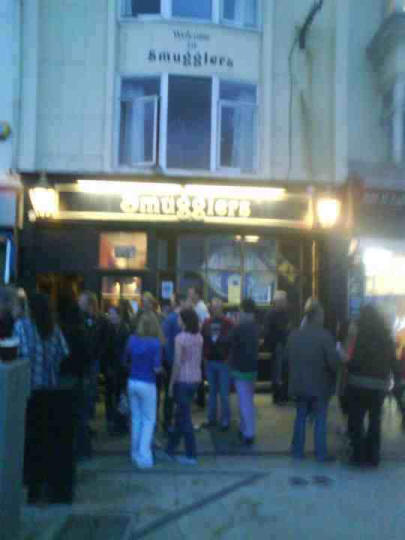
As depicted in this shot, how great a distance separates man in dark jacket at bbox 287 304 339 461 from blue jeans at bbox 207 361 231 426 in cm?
139

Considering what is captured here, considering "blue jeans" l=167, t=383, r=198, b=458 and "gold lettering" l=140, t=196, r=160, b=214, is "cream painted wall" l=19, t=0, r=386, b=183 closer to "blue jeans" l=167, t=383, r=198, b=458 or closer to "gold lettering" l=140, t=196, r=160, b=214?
"gold lettering" l=140, t=196, r=160, b=214

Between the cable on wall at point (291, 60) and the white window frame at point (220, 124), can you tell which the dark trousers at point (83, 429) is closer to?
the white window frame at point (220, 124)

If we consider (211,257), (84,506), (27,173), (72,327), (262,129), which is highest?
(262,129)

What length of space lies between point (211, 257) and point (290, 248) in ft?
4.93

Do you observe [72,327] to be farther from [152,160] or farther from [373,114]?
[373,114]

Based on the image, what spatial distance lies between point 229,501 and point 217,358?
293cm

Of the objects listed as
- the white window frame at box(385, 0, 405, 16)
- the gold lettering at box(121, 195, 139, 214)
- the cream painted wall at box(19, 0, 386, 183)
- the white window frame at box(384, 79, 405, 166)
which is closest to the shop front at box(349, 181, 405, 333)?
the white window frame at box(384, 79, 405, 166)

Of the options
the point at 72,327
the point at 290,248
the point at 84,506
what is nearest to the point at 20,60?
the point at 290,248

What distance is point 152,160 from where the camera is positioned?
12.1m

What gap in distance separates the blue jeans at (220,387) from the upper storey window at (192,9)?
6.65 meters

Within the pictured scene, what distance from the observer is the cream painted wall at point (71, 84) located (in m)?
12.0

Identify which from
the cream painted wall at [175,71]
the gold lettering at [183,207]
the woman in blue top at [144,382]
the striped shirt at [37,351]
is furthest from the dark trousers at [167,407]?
the cream painted wall at [175,71]

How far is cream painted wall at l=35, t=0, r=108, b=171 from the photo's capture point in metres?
12.0

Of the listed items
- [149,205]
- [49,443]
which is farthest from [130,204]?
[49,443]
